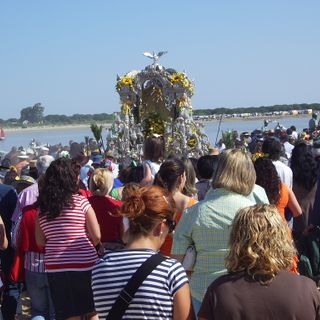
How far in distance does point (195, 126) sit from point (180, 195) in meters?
12.3

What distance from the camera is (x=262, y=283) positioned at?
10.3 feet

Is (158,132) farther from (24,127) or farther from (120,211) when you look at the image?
(24,127)

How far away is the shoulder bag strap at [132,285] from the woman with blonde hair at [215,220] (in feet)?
3.06

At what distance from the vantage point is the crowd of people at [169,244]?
3176 millimetres

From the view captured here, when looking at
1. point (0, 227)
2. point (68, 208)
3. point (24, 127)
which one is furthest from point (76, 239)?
point (24, 127)

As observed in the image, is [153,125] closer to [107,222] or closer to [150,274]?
[107,222]

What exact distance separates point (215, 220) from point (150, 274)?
3.36 ft

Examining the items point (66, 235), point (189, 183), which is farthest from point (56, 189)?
point (189, 183)

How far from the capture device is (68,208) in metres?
5.45

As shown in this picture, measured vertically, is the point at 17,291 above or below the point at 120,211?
below

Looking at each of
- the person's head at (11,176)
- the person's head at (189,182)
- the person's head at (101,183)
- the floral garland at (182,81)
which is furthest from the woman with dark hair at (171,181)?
the floral garland at (182,81)

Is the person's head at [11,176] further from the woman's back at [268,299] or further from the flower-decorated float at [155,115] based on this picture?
the flower-decorated float at [155,115]

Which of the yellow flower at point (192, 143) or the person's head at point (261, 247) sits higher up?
the person's head at point (261, 247)

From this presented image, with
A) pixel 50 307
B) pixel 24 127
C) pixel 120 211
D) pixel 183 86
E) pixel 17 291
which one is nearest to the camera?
pixel 120 211
